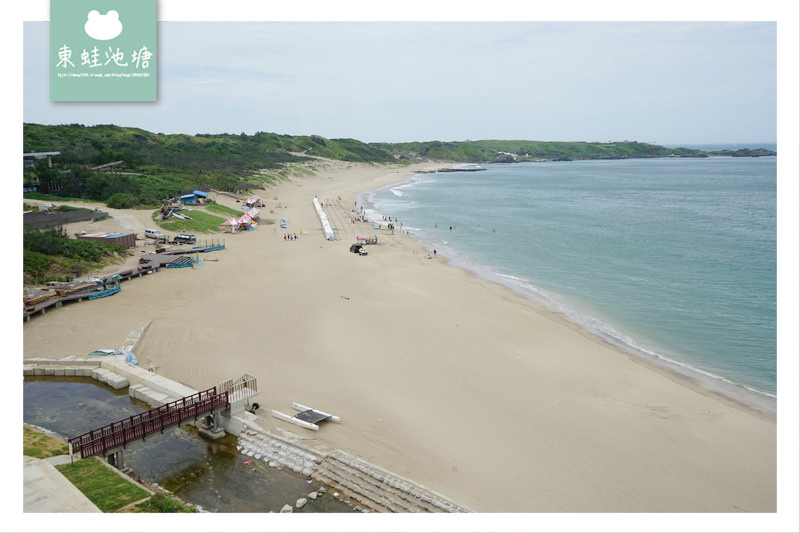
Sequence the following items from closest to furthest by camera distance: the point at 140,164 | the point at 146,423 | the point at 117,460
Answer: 1. the point at 117,460
2. the point at 146,423
3. the point at 140,164

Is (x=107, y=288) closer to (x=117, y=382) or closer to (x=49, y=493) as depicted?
(x=117, y=382)

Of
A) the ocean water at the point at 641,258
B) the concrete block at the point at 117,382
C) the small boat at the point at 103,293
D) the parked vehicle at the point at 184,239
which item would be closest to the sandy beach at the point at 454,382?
the small boat at the point at 103,293

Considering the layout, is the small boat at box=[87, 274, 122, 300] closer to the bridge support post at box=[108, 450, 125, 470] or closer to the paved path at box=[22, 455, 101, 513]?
the bridge support post at box=[108, 450, 125, 470]

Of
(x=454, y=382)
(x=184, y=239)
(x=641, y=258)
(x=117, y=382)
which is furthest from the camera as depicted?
(x=641, y=258)

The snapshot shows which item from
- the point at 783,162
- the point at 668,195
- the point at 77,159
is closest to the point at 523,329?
the point at 783,162

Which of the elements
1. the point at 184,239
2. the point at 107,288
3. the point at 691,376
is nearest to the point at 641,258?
the point at 691,376

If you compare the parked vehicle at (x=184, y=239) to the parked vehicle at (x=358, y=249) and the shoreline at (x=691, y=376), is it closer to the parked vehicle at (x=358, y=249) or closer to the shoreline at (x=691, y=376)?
the parked vehicle at (x=358, y=249)

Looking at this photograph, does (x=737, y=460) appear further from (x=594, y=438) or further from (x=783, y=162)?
(x=783, y=162)

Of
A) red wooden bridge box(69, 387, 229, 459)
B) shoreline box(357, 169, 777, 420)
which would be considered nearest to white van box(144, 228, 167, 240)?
red wooden bridge box(69, 387, 229, 459)
